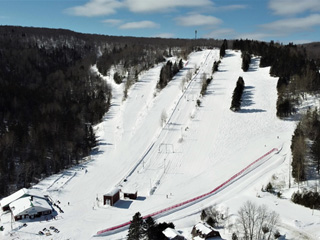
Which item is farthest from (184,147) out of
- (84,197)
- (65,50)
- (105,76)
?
(65,50)

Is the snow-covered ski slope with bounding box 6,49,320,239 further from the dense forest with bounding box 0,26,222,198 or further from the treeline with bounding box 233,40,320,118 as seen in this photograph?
the dense forest with bounding box 0,26,222,198

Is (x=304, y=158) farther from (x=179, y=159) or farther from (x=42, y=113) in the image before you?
(x=42, y=113)

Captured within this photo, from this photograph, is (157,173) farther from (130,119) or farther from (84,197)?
(130,119)

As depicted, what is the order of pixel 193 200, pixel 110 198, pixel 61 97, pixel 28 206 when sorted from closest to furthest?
pixel 28 206
pixel 193 200
pixel 110 198
pixel 61 97

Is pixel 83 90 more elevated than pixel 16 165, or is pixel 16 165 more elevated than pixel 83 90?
pixel 83 90

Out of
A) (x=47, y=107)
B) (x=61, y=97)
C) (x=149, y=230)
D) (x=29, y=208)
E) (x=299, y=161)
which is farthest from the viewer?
(x=61, y=97)

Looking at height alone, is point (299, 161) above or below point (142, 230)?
above

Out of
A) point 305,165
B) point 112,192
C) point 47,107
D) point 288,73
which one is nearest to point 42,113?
point 47,107
